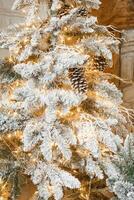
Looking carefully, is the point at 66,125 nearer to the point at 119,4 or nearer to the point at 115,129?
the point at 115,129

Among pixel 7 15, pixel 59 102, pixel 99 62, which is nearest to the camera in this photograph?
pixel 59 102

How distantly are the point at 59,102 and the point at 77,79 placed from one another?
0.35 feet

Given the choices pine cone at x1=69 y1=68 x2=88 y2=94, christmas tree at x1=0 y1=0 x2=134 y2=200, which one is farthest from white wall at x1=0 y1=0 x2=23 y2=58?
pine cone at x1=69 y1=68 x2=88 y2=94

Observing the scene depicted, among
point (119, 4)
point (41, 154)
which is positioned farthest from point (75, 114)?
point (119, 4)

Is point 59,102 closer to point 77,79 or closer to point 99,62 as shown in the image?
point 77,79

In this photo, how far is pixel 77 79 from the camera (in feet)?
4.58

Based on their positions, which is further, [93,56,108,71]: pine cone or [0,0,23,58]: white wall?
[0,0,23,58]: white wall

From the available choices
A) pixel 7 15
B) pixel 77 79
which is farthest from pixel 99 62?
pixel 7 15

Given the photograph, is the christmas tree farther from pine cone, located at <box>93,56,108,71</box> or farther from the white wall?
the white wall

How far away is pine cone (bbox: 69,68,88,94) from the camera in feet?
4.58

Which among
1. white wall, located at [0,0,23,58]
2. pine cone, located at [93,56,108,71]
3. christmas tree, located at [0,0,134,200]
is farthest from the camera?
white wall, located at [0,0,23,58]

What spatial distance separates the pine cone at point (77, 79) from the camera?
1.39 metres

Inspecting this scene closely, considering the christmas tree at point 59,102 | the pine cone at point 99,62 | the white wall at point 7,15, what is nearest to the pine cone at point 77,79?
the christmas tree at point 59,102

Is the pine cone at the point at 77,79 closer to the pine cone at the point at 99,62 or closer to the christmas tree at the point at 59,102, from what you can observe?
the christmas tree at the point at 59,102
